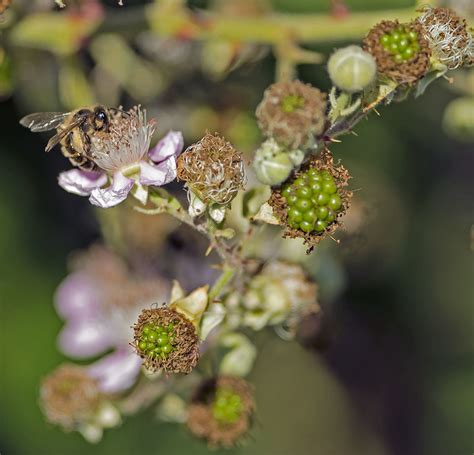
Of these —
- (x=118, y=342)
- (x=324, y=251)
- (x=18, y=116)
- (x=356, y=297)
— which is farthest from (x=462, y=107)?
(x=18, y=116)

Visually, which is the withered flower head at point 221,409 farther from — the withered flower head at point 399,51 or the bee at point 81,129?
the withered flower head at point 399,51

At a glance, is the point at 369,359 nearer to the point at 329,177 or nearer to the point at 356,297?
the point at 356,297

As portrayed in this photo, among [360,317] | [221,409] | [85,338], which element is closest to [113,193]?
[221,409]

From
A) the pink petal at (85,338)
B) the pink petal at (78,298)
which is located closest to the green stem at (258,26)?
the pink petal at (78,298)

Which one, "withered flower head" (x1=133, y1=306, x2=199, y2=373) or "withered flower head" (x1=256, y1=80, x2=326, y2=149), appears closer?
"withered flower head" (x1=256, y1=80, x2=326, y2=149)

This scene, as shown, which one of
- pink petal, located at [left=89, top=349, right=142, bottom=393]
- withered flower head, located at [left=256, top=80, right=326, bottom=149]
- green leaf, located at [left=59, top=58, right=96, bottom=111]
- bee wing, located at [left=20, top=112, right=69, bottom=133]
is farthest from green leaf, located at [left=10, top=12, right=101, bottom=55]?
withered flower head, located at [left=256, top=80, right=326, bottom=149]

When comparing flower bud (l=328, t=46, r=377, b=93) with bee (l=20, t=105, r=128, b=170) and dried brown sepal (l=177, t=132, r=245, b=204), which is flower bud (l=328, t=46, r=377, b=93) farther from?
bee (l=20, t=105, r=128, b=170)
